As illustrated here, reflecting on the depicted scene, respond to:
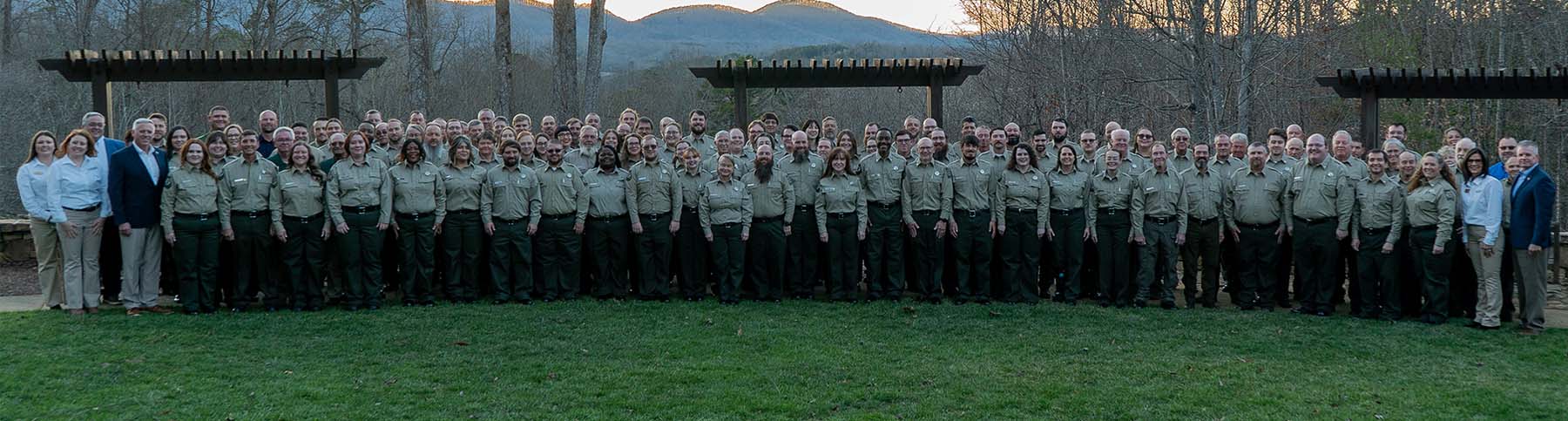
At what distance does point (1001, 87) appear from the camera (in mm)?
23547

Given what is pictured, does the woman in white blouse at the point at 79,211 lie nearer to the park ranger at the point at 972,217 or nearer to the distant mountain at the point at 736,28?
the park ranger at the point at 972,217

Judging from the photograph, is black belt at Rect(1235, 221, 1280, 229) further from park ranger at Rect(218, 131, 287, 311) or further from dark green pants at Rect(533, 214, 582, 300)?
park ranger at Rect(218, 131, 287, 311)

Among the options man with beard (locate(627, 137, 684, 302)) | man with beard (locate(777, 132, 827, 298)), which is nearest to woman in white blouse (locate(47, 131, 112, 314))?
man with beard (locate(627, 137, 684, 302))

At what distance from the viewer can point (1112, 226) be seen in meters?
9.38

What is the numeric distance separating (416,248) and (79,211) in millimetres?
2403

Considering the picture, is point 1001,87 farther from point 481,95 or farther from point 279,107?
point 481,95

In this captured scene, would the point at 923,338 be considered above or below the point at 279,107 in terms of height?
below

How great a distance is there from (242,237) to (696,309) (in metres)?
3.48

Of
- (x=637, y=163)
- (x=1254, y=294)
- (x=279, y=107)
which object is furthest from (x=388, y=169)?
(x=279, y=107)

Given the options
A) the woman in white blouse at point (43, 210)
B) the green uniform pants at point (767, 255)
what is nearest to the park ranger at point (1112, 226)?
the green uniform pants at point (767, 255)

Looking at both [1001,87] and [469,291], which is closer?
[469,291]

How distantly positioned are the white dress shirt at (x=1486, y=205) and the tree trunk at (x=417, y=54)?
49.9 ft

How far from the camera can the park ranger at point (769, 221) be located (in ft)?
31.0

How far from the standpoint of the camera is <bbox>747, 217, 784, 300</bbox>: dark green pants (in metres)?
9.50
